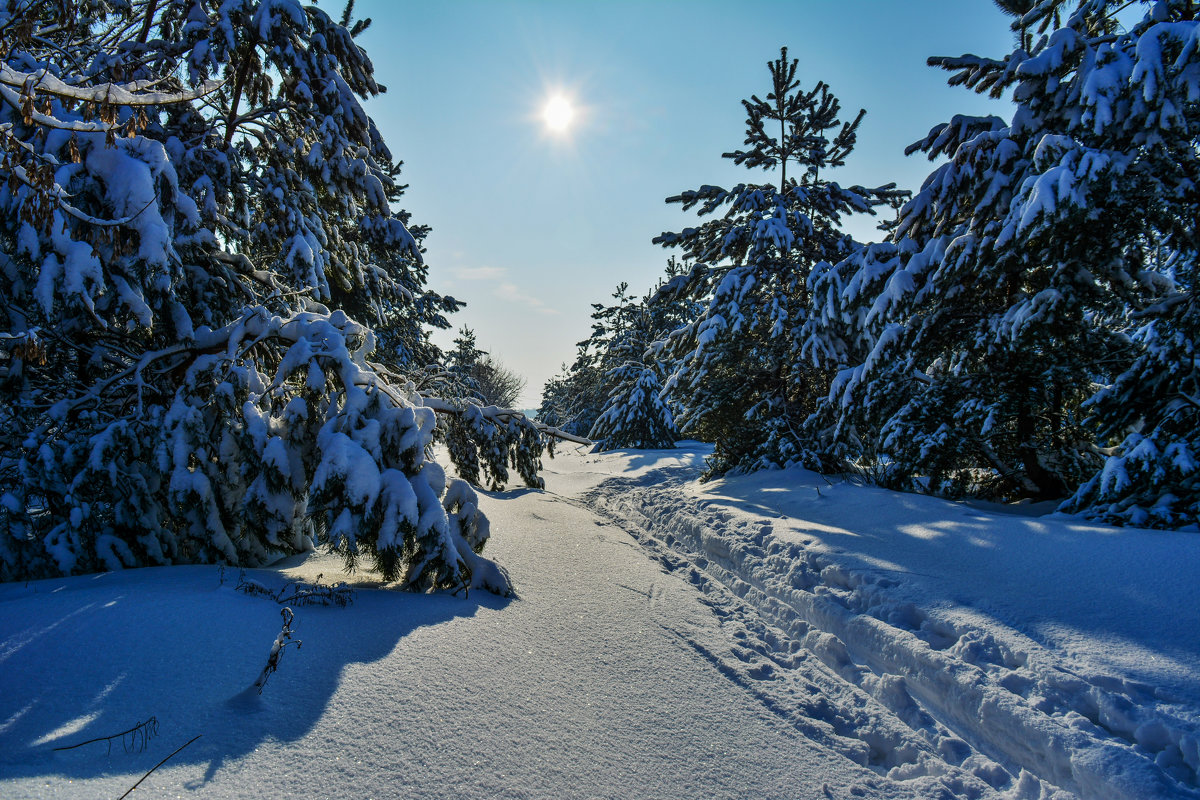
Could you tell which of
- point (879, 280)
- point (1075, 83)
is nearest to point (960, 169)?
point (1075, 83)

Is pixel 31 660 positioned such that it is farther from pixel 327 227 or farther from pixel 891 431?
pixel 891 431

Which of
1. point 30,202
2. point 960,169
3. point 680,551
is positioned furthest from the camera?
point 680,551

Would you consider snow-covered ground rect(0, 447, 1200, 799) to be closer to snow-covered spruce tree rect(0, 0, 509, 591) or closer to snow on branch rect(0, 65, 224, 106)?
snow-covered spruce tree rect(0, 0, 509, 591)

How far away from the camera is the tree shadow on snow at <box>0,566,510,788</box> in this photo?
1755mm

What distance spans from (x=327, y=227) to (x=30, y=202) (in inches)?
197

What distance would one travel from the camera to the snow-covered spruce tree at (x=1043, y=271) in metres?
4.36

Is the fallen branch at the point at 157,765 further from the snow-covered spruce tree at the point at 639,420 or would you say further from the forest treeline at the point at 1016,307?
the snow-covered spruce tree at the point at 639,420

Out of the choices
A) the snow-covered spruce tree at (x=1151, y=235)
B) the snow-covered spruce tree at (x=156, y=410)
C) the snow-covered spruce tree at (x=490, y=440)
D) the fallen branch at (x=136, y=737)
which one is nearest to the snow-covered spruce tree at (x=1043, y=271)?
the snow-covered spruce tree at (x=1151, y=235)

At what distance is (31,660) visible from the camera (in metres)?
2.14

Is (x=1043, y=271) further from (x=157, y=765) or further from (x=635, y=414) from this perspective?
(x=635, y=414)

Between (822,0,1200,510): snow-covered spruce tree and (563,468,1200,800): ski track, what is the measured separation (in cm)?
268

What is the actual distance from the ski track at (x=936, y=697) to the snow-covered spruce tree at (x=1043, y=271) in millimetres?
2683

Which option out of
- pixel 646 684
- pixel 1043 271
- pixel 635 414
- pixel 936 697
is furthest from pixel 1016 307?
pixel 635 414

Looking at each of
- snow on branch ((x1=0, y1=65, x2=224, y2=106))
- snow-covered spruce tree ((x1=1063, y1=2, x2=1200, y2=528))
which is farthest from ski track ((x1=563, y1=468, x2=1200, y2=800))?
snow on branch ((x1=0, y1=65, x2=224, y2=106))
